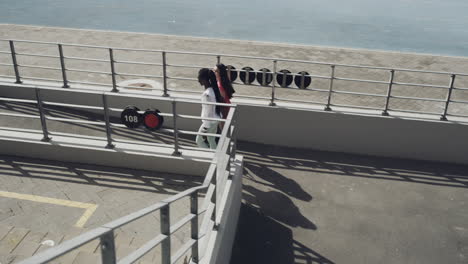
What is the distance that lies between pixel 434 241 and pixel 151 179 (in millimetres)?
4975

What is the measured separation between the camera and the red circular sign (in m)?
8.09

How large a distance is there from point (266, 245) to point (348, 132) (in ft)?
13.1

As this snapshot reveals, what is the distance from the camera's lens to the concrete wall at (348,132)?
10148mm

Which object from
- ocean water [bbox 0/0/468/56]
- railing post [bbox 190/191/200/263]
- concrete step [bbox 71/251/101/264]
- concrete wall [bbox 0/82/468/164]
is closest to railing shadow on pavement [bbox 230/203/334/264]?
railing post [bbox 190/191/200/263]

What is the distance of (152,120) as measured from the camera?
26.6 feet

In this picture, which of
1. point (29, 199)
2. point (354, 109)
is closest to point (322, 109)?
point (354, 109)

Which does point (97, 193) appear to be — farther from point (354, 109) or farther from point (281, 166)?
point (354, 109)

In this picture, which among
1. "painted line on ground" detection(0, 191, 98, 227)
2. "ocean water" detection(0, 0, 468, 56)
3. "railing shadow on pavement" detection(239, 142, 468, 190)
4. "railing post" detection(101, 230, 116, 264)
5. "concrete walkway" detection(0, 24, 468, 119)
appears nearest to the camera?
"railing post" detection(101, 230, 116, 264)

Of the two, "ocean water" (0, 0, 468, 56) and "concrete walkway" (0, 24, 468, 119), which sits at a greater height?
"concrete walkway" (0, 24, 468, 119)

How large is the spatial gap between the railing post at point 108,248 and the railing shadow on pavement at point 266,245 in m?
4.30

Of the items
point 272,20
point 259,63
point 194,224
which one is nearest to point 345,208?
point 194,224

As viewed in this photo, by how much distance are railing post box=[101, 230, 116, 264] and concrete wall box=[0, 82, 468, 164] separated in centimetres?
758

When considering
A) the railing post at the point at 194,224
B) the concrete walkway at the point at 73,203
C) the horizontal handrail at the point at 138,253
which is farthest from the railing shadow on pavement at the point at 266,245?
the horizontal handrail at the point at 138,253

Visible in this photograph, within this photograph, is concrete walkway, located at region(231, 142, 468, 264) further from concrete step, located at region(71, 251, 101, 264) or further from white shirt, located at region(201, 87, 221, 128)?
concrete step, located at region(71, 251, 101, 264)
